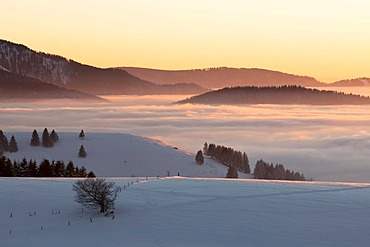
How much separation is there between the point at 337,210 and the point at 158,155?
102 metres

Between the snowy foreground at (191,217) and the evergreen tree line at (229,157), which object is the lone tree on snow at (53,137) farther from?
the snowy foreground at (191,217)

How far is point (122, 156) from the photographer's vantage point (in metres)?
137

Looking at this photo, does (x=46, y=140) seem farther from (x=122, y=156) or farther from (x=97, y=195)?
(x=97, y=195)

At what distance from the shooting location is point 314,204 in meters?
41.5

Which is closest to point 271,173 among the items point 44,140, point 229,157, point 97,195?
point 229,157

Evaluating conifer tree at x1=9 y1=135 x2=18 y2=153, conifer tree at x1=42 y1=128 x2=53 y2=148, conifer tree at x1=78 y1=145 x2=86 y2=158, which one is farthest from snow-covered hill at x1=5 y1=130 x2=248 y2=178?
conifer tree at x1=9 y1=135 x2=18 y2=153

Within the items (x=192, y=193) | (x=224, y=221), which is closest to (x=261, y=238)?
(x=224, y=221)

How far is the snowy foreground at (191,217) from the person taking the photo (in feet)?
105

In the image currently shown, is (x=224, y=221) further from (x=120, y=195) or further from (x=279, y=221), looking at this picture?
(x=120, y=195)

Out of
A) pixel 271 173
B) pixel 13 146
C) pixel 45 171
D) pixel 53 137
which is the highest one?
pixel 53 137

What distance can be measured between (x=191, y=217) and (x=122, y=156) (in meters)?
102

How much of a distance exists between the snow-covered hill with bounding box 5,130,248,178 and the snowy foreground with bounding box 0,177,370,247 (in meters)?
75.6

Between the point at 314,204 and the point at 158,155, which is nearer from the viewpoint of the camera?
the point at 314,204

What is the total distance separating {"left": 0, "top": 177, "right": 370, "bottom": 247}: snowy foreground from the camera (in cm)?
3189
